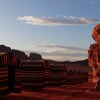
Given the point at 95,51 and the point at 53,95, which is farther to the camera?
the point at 95,51

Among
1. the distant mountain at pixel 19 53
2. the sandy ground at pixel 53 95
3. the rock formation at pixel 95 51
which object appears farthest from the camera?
the distant mountain at pixel 19 53

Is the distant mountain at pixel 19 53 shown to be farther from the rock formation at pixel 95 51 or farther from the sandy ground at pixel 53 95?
the sandy ground at pixel 53 95

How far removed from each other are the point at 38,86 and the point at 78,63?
119874mm

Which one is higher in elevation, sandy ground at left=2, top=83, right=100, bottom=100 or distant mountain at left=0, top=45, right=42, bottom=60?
distant mountain at left=0, top=45, right=42, bottom=60

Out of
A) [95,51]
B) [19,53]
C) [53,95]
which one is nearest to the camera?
[53,95]

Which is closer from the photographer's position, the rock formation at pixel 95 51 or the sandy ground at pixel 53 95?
the sandy ground at pixel 53 95

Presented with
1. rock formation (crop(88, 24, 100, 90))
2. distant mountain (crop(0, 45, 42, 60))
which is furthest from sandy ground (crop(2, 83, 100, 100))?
distant mountain (crop(0, 45, 42, 60))

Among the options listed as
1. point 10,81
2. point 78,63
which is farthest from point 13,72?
point 78,63

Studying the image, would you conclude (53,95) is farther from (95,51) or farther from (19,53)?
(19,53)

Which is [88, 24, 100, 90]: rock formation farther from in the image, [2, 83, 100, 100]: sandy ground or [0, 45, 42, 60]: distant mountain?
[0, 45, 42, 60]: distant mountain

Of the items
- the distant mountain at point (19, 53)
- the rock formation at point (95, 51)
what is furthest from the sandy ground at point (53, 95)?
the distant mountain at point (19, 53)

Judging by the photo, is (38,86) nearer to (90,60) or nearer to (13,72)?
(13,72)

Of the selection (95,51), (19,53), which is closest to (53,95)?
(95,51)

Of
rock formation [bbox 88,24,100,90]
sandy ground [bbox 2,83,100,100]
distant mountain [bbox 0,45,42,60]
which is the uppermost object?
distant mountain [bbox 0,45,42,60]
